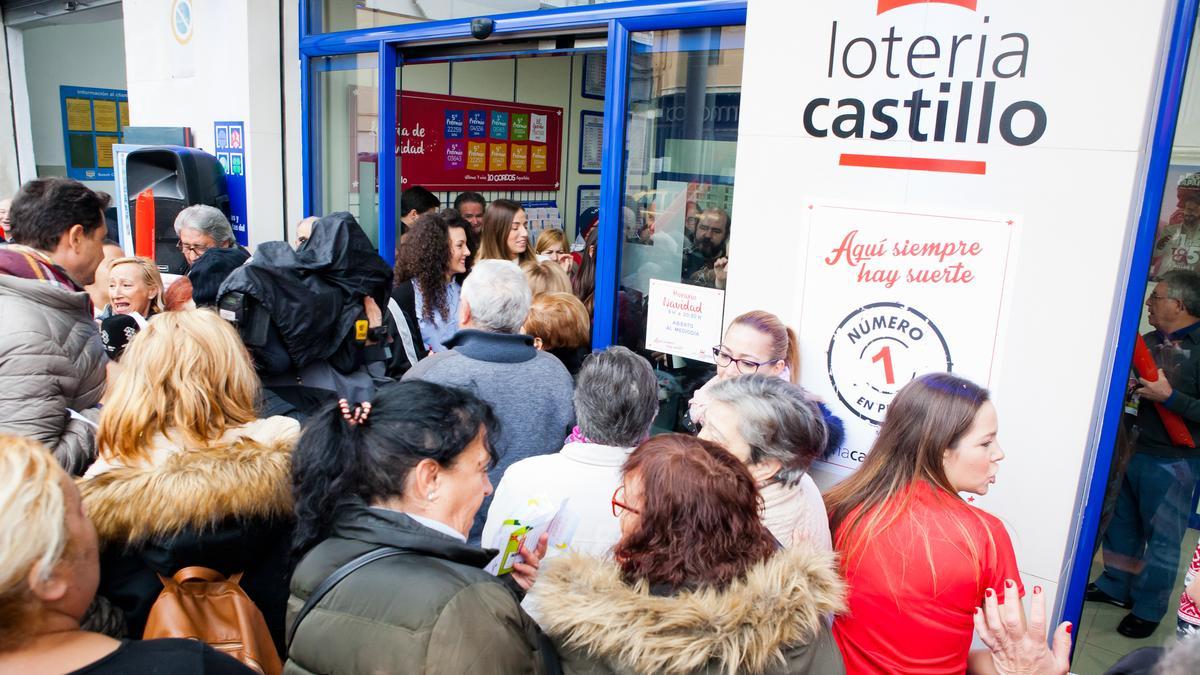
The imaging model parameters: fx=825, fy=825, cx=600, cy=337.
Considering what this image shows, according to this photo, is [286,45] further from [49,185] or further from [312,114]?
[49,185]

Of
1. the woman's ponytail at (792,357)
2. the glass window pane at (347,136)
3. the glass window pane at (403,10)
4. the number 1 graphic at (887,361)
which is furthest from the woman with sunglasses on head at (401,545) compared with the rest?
the glass window pane at (347,136)

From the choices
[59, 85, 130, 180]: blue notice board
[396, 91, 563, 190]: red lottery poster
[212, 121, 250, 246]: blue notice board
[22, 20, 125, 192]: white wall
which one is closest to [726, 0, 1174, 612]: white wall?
[396, 91, 563, 190]: red lottery poster

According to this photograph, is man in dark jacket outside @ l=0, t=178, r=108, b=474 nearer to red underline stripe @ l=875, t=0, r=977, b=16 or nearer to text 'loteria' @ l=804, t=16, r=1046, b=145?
text 'loteria' @ l=804, t=16, r=1046, b=145

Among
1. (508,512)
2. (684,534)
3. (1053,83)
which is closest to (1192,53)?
(1053,83)

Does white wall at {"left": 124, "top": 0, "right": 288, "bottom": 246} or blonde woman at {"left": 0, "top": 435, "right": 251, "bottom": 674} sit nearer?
blonde woman at {"left": 0, "top": 435, "right": 251, "bottom": 674}

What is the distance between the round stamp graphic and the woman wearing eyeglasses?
0.39 feet

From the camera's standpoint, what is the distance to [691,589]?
4.75 feet

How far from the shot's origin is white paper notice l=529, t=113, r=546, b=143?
23.6 ft

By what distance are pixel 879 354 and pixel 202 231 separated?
3732mm

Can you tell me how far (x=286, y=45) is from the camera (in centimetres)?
582

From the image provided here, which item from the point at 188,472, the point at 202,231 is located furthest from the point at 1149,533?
the point at 202,231

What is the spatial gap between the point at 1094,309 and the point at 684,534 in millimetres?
1525

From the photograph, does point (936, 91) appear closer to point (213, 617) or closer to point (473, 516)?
point (473, 516)

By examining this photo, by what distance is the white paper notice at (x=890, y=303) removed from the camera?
2.47 metres
